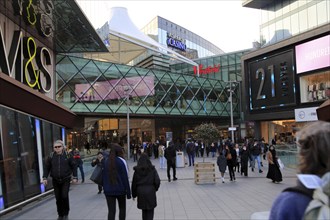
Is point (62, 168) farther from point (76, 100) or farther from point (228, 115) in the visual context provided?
point (228, 115)

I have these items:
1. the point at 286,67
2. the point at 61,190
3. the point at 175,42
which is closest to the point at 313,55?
the point at 286,67

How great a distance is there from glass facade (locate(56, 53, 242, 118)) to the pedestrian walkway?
68.2 ft

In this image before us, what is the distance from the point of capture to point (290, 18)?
39969 millimetres

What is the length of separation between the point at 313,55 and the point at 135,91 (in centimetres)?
1836

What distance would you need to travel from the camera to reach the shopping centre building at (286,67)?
35.3 metres

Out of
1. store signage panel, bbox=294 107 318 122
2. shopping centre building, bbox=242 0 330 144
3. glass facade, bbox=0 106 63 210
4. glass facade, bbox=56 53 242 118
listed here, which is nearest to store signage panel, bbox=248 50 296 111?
shopping centre building, bbox=242 0 330 144

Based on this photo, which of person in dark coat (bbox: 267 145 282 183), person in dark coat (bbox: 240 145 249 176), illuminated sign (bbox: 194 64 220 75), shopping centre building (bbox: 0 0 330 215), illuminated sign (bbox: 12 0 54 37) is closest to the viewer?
shopping centre building (bbox: 0 0 330 215)

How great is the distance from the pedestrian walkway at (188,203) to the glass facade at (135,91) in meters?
20.8

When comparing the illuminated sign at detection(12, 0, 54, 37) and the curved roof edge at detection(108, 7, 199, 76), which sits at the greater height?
the curved roof edge at detection(108, 7, 199, 76)

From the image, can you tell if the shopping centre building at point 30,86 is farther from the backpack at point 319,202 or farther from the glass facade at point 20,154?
the backpack at point 319,202

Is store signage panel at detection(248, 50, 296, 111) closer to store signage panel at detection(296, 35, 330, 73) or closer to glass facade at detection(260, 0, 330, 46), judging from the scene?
store signage panel at detection(296, 35, 330, 73)

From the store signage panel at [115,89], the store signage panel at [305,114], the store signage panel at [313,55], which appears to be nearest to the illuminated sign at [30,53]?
the store signage panel at [305,114]

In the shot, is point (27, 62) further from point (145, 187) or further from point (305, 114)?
point (305, 114)

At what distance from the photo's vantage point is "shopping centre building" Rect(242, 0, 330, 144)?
3531 centimetres
